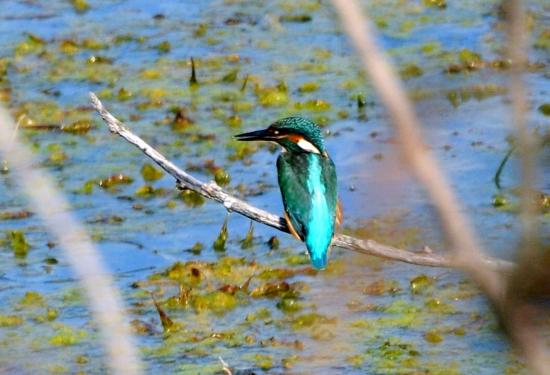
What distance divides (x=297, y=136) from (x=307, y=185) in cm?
21

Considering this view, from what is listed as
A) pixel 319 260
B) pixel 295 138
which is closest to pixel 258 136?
pixel 295 138

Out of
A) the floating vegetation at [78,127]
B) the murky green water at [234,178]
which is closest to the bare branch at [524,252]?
the murky green water at [234,178]

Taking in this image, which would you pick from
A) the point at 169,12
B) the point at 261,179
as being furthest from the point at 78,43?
the point at 261,179

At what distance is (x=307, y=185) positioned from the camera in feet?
13.2

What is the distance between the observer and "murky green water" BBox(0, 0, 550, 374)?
485cm

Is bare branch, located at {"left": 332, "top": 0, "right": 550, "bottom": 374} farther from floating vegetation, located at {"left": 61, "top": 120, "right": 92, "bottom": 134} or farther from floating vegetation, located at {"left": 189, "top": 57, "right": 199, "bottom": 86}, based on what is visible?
floating vegetation, located at {"left": 189, "top": 57, "right": 199, "bottom": 86}

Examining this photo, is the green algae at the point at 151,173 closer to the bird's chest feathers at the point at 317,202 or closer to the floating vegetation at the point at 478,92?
the floating vegetation at the point at 478,92

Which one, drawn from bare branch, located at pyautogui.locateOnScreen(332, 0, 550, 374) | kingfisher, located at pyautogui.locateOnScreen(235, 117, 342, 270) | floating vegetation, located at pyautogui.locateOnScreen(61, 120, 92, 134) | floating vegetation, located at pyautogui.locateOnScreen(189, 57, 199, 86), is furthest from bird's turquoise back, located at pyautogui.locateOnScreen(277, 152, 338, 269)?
floating vegetation, located at pyautogui.locateOnScreen(189, 57, 199, 86)

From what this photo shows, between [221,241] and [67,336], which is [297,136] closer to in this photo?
[67,336]

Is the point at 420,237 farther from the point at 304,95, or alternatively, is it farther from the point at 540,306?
the point at 540,306

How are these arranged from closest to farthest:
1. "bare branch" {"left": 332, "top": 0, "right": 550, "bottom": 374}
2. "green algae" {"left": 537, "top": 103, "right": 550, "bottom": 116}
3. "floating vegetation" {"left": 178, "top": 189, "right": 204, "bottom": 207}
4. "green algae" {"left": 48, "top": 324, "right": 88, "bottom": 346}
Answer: "bare branch" {"left": 332, "top": 0, "right": 550, "bottom": 374}
"green algae" {"left": 48, "top": 324, "right": 88, "bottom": 346}
"floating vegetation" {"left": 178, "top": 189, "right": 204, "bottom": 207}
"green algae" {"left": 537, "top": 103, "right": 550, "bottom": 116}

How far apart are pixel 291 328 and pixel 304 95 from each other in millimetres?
2739

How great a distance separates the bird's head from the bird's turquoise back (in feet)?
0.09

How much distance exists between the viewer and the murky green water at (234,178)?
4.85 m
